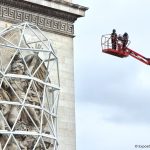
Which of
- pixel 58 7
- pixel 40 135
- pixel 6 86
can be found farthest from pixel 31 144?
pixel 58 7

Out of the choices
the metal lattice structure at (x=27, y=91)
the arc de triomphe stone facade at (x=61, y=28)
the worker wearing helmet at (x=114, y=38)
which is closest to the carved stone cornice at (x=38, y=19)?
the arc de triomphe stone facade at (x=61, y=28)

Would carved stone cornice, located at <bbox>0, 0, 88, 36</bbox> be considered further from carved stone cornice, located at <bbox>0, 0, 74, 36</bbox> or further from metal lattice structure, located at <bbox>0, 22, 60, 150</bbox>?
metal lattice structure, located at <bbox>0, 22, 60, 150</bbox>

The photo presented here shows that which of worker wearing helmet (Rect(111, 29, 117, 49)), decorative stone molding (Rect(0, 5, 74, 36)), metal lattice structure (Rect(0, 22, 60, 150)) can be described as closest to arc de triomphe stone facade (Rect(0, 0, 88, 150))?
decorative stone molding (Rect(0, 5, 74, 36))

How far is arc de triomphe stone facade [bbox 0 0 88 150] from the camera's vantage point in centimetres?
1888

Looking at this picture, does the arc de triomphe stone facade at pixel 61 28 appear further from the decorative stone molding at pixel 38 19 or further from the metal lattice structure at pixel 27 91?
the metal lattice structure at pixel 27 91

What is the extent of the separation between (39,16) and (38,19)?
104 millimetres

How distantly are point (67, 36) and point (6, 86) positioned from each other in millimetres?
3259

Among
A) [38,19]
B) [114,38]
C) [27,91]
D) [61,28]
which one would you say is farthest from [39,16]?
[27,91]

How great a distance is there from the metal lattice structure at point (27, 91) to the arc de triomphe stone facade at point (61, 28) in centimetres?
43

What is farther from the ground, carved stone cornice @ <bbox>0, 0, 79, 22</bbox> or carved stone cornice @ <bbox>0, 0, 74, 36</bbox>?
carved stone cornice @ <bbox>0, 0, 79, 22</bbox>

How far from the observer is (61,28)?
19.8 m

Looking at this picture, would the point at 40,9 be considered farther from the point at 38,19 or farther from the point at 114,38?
the point at 114,38

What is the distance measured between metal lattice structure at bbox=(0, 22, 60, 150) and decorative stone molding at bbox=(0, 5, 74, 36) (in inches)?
16.1

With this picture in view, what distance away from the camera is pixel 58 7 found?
19.7 m
